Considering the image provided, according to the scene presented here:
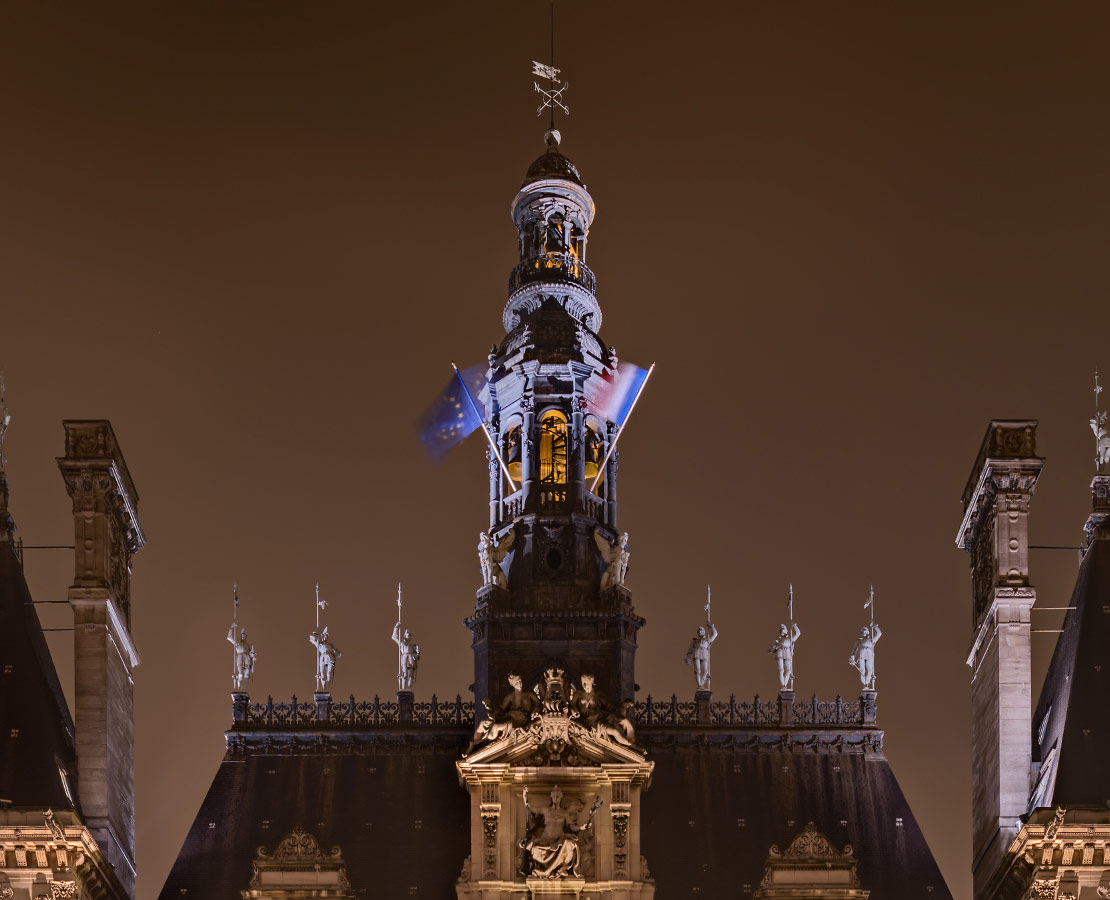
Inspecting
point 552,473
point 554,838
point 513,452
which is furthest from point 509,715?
point 513,452

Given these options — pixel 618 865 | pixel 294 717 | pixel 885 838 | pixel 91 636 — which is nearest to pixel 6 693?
pixel 91 636

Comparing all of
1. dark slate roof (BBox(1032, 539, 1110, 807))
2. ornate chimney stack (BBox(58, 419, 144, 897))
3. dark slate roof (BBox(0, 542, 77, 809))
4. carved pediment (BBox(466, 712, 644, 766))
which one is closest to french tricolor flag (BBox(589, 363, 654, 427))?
carved pediment (BBox(466, 712, 644, 766))

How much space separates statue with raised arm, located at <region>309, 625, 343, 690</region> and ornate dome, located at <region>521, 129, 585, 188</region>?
13.3 m

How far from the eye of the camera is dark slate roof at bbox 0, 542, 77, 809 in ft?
203

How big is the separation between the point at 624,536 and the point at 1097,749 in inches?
501

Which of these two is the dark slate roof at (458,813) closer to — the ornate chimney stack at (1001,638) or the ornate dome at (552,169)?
the ornate chimney stack at (1001,638)

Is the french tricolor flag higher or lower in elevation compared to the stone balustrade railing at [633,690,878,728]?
higher

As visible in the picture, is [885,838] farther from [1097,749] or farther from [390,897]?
[390,897]

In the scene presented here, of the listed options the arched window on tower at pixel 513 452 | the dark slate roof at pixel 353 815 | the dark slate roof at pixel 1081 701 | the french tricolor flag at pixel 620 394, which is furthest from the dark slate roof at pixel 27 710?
the dark slate roof at pixel 1081 701

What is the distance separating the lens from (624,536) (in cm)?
6881

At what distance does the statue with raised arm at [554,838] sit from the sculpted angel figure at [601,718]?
1.39 meters

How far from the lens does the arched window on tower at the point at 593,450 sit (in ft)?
235

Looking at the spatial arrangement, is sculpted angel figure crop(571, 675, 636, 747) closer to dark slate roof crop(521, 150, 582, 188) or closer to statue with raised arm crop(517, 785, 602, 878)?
statue with raised arm crop(517, 785, 602, 878)

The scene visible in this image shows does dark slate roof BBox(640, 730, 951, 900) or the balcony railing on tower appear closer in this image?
dark slate roof BBox(640, 730, 951, 900)
